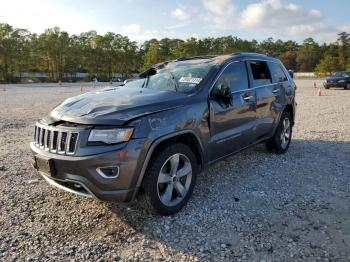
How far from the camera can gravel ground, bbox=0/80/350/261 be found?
3225mm

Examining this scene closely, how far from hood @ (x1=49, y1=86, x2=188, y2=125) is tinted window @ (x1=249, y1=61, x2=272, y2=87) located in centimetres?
187

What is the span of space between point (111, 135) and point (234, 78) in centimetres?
233

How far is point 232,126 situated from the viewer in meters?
4.71

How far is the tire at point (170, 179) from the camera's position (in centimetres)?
362

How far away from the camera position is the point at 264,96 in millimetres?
5598

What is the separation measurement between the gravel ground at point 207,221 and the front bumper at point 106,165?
0.48 metres

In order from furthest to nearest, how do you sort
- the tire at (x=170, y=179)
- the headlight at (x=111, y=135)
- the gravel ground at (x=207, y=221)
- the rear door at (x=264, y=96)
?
1. the rear door at (x=264, y=96)
2. the tire at (x=170, y=179)
3. the headlight at (x=111, y=135)
4. the gravel ground at (x=207, y=221)

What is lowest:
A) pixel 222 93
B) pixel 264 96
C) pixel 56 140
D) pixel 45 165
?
pixel 45 165

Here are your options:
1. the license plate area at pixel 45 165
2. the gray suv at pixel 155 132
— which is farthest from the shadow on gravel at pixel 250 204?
the license plate area at pixel 45 165

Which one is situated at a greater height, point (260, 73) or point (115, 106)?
point (260, 73)

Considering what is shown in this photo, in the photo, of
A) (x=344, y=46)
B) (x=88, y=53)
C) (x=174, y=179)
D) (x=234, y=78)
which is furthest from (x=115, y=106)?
(x=344, y=46)

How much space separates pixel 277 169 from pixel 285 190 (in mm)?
932

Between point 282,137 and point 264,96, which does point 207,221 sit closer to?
point 264,96

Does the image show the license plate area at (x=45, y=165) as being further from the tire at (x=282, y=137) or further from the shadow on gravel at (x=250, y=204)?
the tire at (x=282, y=137)
